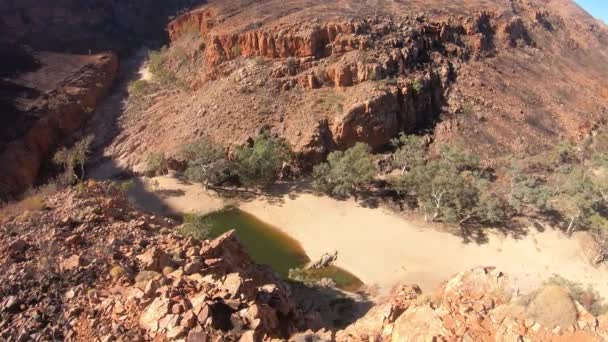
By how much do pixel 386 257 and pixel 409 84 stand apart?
20.4 meters

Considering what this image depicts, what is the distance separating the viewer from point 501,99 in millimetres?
42406

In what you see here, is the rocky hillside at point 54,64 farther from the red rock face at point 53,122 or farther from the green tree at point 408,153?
the green tree at point 408,153

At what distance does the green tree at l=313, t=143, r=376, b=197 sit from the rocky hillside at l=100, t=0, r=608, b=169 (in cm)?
296

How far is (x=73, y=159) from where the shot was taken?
34.6 m

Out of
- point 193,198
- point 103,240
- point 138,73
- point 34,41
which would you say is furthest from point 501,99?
point 34,41

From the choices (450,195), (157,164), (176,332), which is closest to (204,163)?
(157,164)

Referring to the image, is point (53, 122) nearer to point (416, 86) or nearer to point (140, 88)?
point (140, 88)

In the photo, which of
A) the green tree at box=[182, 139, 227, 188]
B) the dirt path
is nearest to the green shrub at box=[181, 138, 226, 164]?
the green tree at box=[182, 139, 227, 188]

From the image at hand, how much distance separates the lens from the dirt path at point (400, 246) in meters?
24.4

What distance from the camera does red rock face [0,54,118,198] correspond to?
33.0 meters

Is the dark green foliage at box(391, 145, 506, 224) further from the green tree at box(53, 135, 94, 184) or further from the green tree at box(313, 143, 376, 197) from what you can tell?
the green tree at box(53, 135, 94, 184)

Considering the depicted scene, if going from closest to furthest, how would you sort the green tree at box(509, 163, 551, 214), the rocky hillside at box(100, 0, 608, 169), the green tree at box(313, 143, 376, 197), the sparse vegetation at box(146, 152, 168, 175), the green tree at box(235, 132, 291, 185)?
the green tree at box(509, 163, 551, 214), the green tree at box(313, 143, 376, 197), the green tree at box(235, 132, 291, 185), the sparse vegetation at box(146, 152, 168, 175), the rocky hillside at box(100, 0, 608, 169)

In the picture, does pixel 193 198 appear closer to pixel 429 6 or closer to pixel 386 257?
pixel 386 257

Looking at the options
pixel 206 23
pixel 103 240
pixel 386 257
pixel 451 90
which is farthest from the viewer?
pixel 206 23
